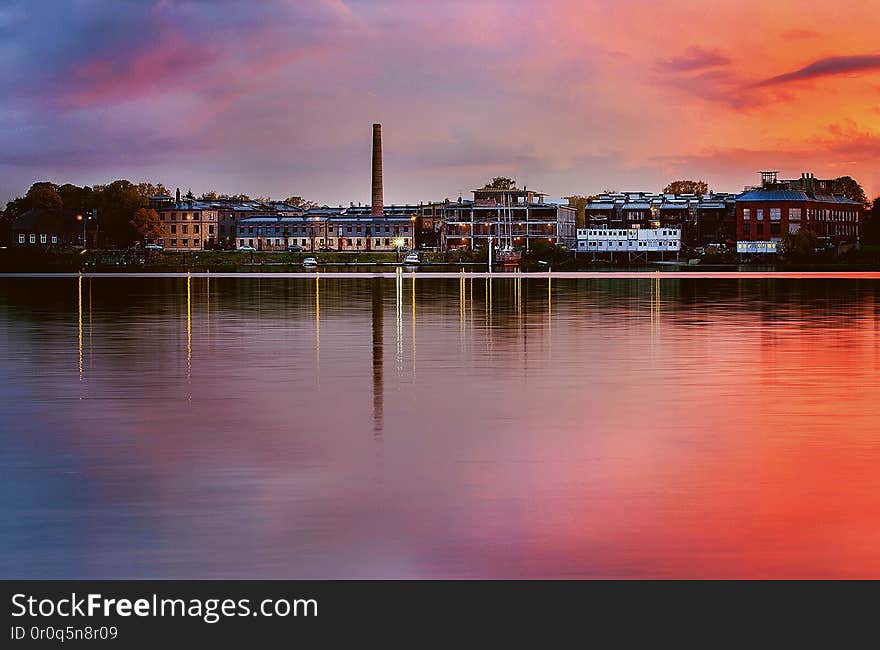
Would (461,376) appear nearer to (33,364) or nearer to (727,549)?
(33,364)

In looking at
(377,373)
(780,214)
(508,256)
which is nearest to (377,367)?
(377,373)

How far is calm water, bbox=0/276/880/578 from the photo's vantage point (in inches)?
427

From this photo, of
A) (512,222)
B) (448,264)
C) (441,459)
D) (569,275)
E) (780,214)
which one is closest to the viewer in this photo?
(441,459)

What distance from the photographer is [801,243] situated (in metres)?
169

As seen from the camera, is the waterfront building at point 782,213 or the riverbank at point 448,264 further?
the waterfront building at point 782,213

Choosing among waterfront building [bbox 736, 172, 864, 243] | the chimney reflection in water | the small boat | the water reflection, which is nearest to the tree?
waterfront building [bbox 736, 172, 864, 243]

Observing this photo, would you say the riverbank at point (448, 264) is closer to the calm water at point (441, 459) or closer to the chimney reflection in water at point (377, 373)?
the chimney reflection in water at point (377, 373)

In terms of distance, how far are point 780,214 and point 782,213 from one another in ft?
1.44

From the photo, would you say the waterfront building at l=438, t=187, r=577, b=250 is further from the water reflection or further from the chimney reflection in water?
the chimney reflection in water

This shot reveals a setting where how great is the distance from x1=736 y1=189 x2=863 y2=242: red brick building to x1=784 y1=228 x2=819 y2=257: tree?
225 inches

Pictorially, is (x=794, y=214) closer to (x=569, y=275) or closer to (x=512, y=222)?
(x=512, y=222)

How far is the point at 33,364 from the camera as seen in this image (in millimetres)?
28203

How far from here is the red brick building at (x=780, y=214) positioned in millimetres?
180625

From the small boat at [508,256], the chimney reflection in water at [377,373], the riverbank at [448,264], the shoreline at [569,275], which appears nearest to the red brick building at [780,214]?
the riverbank at [448,264]
